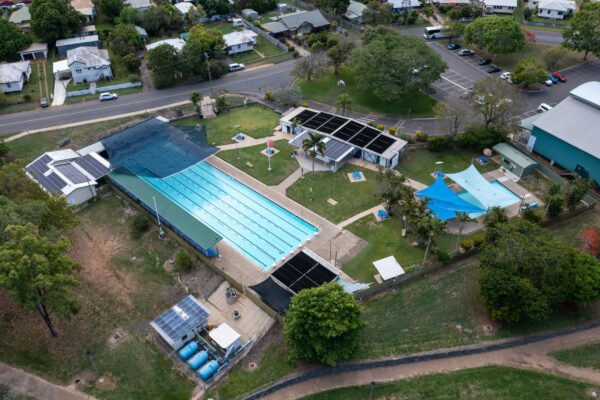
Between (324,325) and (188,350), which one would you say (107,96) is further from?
(324,325)

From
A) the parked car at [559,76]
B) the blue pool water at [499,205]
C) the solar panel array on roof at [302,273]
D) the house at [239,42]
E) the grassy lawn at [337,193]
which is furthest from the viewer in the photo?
the house at [239,42]

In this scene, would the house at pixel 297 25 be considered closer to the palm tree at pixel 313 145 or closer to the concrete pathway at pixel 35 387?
the palm tree at pixel 313 145

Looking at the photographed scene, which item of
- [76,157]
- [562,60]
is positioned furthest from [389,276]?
[562,60]

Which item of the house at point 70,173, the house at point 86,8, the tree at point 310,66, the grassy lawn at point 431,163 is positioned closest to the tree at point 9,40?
the house at point 86,8

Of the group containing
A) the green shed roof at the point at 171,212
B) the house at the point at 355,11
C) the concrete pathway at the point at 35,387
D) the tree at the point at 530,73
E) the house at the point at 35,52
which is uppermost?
the house at the point at 355,11

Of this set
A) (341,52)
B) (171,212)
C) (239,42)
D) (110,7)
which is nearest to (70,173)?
(171,212)

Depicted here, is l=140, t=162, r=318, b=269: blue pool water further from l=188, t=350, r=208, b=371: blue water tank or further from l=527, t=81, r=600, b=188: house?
l=527, t=81, r=600, b=188: house

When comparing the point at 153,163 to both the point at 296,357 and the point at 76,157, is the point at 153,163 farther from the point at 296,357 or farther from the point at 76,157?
the point at 296,357

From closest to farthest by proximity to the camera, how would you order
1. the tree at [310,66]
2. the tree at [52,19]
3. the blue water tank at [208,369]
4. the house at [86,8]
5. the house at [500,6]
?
the blue water tank at [208,369] < the tree at [310,66] < the tree at [52,19] < the house at [86,8] < the house at [500,6]
